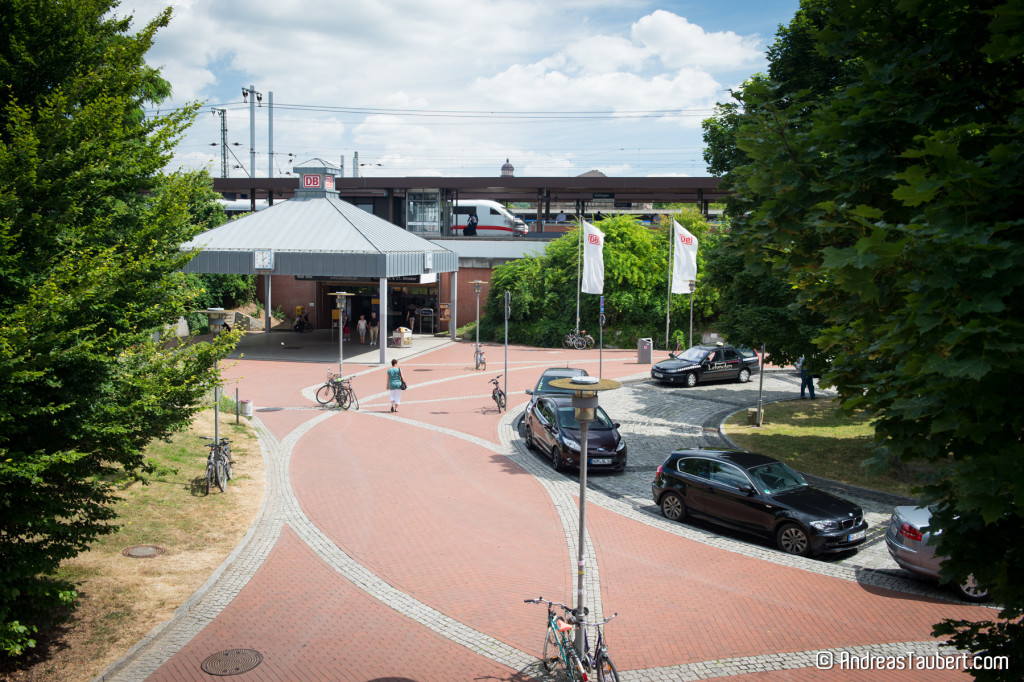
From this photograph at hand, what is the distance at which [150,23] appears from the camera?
966 centimetres

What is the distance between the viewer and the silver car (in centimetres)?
1039

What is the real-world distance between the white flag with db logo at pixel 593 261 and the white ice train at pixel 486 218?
19.2m

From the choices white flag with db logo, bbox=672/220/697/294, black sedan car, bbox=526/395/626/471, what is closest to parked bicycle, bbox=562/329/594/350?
white flag with db logo, bbox=672/220/697/294

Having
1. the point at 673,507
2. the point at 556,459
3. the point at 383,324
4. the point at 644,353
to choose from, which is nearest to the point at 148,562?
the point at 556,459

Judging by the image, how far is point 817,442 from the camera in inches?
766

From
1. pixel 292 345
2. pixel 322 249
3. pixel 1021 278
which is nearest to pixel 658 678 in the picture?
pixel 1021 278

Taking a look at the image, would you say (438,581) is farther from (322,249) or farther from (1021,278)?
(322,249)

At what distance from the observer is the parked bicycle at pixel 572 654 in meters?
7.66

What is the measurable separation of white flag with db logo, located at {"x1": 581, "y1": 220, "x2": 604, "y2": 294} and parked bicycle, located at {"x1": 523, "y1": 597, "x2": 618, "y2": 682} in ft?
88.7

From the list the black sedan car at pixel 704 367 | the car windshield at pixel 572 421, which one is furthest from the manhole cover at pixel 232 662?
the black sedan car at pixel 704 367

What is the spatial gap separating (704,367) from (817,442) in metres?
9.14

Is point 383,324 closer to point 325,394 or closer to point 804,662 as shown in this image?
point 325,394

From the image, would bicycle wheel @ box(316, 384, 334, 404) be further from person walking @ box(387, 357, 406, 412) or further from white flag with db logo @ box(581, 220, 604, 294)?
white flag with db logo @ box(581, 220, 604, 294)

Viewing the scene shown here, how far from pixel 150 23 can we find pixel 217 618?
7.73 metres
